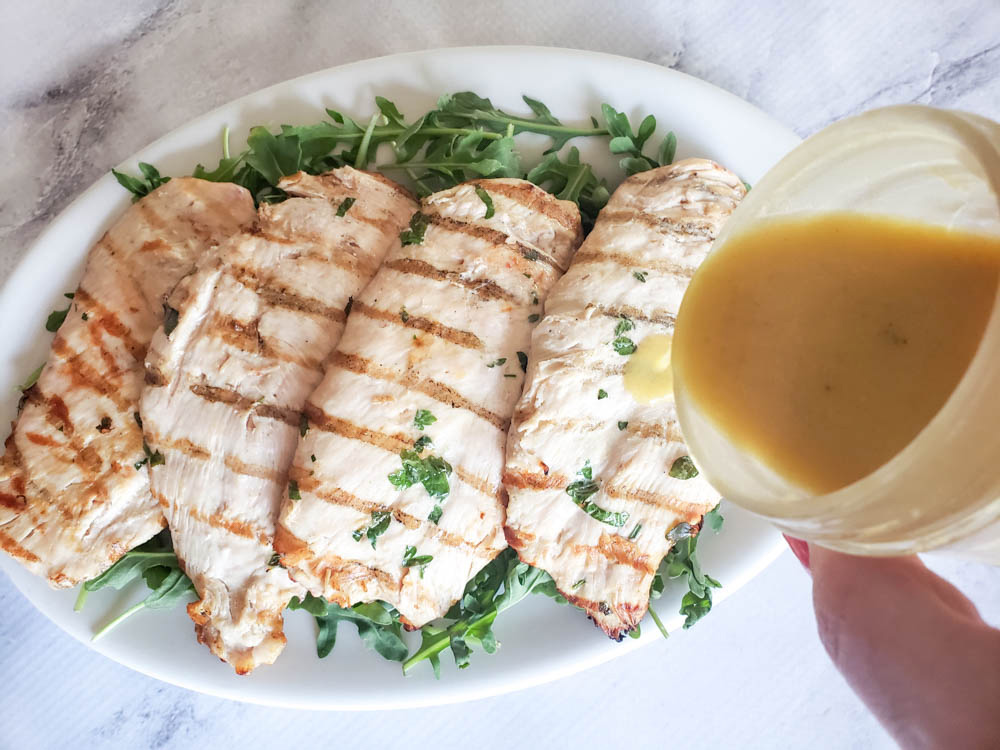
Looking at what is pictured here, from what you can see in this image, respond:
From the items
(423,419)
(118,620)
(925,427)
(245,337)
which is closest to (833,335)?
(925,427)

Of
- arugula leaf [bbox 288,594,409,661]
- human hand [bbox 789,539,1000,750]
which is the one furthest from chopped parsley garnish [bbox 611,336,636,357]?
arugula leaf [bbox 288,594,409,661]

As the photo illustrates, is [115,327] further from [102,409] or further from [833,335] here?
[833,335]

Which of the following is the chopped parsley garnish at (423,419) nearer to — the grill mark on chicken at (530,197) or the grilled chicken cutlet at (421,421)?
the grilled chicken cutlet at (421,421)

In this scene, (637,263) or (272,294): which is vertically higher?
(272,294)

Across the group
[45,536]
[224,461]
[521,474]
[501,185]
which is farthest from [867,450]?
[45,536]

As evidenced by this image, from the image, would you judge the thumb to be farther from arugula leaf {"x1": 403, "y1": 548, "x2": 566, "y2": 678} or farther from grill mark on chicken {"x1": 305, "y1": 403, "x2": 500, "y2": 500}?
grill mark on chicken {"x1": 305, "y1": 403, "x2": 500, "y2": 500}
